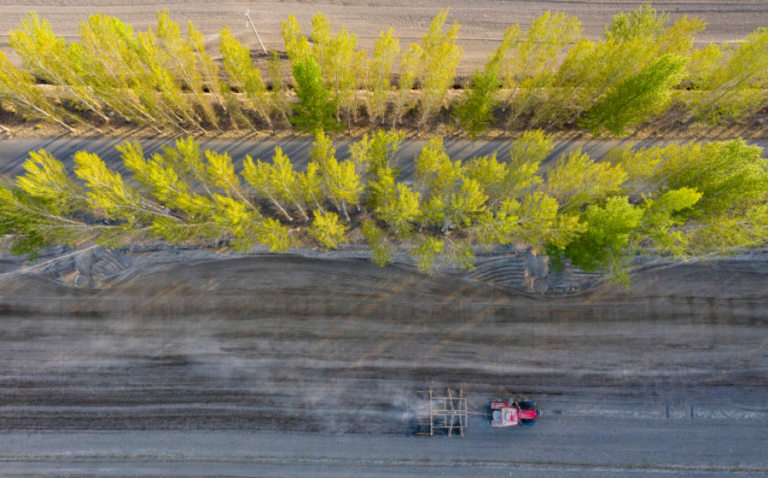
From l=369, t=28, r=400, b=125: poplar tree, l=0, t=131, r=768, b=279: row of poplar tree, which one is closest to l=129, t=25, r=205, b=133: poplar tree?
l=0, t=131, r=768, b=279: row of poplar tree

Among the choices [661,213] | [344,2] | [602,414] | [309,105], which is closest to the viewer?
[661,213]

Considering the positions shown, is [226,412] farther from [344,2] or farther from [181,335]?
[344,2]

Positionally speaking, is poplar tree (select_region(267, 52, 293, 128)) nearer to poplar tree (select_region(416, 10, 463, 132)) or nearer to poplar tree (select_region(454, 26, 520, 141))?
poplar tree (select_region(416, 10, 463, 132))

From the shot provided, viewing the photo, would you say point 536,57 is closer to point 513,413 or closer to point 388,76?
point 388,76

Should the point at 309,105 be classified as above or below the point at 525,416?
above

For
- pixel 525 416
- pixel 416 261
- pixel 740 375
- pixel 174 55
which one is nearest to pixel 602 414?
pixel 525 416

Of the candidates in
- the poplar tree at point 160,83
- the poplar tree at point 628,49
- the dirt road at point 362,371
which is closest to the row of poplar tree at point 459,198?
the dirt road at point 362,371

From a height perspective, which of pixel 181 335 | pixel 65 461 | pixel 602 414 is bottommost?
pixel 65 461

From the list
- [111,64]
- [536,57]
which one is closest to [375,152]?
[536,57]
